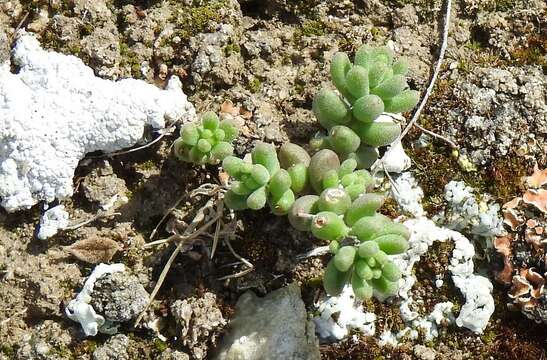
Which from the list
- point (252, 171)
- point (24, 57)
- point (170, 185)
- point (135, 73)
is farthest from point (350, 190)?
point (24, 57)

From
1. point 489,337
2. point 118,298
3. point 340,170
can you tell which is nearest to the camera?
point 340,170

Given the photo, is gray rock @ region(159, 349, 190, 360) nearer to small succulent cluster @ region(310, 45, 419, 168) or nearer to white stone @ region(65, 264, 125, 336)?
white stone @ region(65, 264, 125, 336)

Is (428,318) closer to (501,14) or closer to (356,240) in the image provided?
(356,240)

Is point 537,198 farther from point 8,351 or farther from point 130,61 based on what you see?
point 8,351

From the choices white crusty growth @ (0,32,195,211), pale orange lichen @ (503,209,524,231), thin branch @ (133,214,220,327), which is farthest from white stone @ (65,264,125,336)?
pale orange lichen @ (503,209,524,231)

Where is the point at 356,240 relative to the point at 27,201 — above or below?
above

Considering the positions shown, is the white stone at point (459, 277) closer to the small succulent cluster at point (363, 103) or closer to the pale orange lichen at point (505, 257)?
the pale orange lichen at point (505, 257)

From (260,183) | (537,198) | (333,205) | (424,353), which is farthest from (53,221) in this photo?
(537,198)

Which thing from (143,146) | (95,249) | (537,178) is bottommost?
(95,249)
